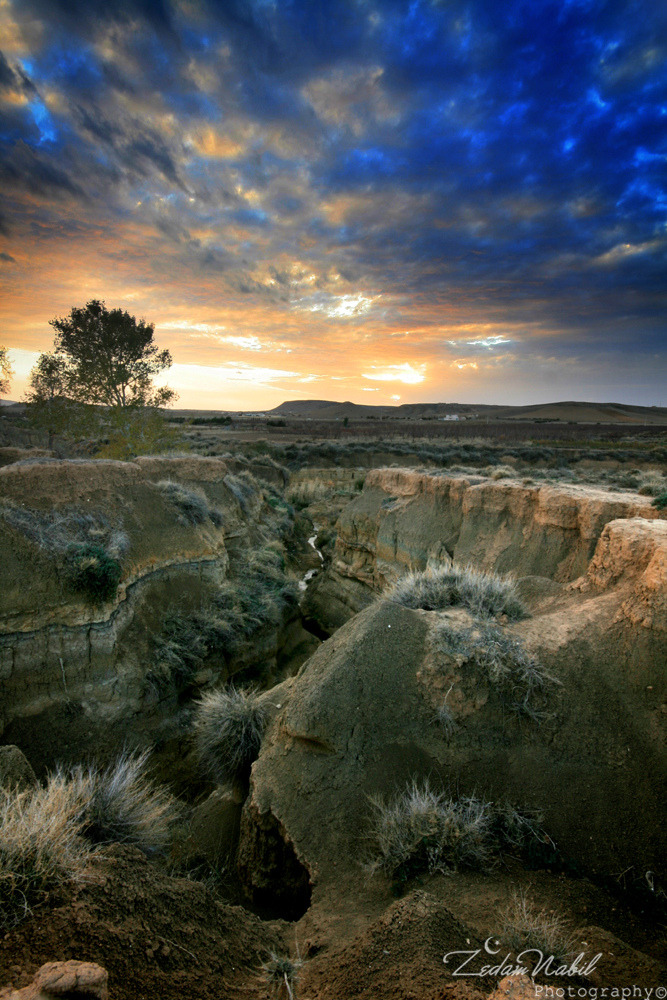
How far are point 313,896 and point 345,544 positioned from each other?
13.1m

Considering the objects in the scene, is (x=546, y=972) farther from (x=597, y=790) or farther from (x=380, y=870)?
(x=597, y=790)

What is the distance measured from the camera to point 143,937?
2885 mm

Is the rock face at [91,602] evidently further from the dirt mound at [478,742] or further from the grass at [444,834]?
the grass at [444,834]

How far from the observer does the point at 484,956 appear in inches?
119

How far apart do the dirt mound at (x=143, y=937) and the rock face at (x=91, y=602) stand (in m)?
5.28

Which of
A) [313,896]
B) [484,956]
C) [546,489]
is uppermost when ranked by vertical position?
[546,489]

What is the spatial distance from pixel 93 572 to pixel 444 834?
300 inches

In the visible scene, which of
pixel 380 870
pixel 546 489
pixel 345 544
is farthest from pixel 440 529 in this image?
pixel 380 870

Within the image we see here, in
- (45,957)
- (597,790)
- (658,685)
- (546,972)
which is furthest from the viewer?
(658,685)

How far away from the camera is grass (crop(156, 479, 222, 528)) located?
12406mm

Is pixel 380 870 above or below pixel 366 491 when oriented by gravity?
below

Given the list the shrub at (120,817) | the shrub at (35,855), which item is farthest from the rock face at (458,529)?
the shrub at (35,855)

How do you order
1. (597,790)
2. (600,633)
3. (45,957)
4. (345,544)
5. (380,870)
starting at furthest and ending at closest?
(345,544), (600,633), (597,790), (380,870), (45,957)

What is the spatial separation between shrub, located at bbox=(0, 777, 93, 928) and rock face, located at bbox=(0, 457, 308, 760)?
16.0 feet
